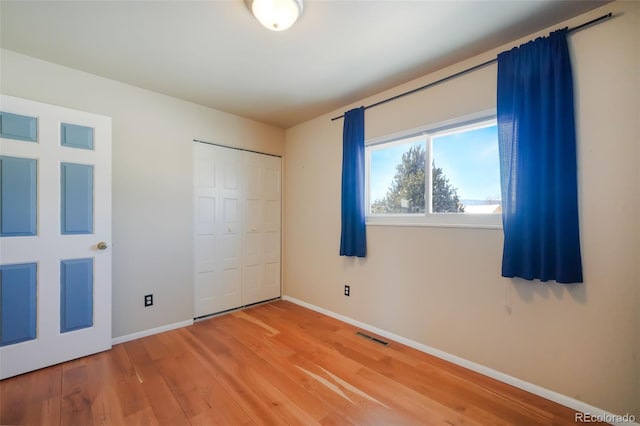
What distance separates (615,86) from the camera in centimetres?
161

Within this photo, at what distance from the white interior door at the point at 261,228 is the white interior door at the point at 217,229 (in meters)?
0.12

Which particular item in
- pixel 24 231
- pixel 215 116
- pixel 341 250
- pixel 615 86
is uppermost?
pixel 215 116

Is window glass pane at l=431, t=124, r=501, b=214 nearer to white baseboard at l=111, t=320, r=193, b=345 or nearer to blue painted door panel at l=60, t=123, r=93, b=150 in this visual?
white baseboard at l=111, t=320, r=193, b=345

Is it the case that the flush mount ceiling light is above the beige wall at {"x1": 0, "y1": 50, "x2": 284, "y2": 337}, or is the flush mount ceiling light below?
above

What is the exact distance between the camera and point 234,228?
3449 mm

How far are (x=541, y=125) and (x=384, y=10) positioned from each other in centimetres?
127

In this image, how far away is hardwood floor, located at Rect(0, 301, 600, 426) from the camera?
5.37 feet

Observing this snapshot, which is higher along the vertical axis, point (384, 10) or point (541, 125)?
point (384, 10)

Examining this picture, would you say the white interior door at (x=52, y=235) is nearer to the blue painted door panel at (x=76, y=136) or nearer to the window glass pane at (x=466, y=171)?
the blue painted door panel at (x=76, y=136)

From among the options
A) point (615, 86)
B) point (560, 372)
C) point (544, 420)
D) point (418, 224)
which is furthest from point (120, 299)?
point (615, 86)

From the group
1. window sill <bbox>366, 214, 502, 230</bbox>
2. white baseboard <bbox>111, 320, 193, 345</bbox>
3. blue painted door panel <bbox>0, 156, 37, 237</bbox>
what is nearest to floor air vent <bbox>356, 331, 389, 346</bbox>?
window sill <bbox>366, 214, 502, 230</bbox>

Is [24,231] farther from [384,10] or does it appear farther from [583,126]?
[583,126]

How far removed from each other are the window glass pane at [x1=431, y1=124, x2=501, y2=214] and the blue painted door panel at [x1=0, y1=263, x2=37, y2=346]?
3378 mm
